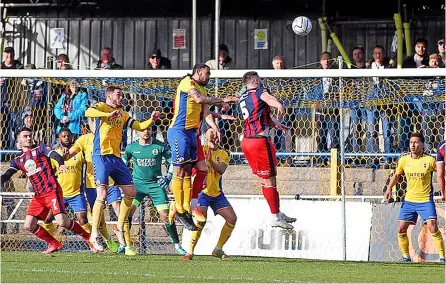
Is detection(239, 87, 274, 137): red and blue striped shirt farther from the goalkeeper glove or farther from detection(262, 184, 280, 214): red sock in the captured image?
the goalkeeper glove

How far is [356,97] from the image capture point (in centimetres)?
1761

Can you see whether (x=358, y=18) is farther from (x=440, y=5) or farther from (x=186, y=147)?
(x=186, y=147)

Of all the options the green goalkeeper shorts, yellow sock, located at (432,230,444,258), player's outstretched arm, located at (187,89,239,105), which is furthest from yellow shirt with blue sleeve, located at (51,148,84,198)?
yellow sock, located at (432,230,444,258)

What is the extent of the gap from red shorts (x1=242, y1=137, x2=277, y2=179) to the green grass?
1220 millimetres

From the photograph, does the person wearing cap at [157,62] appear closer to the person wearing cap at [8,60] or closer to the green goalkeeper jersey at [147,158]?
the person wearing cap at [8,60]

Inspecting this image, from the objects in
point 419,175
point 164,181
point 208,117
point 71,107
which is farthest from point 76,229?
point 419,175

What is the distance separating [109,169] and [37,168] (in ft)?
3.42

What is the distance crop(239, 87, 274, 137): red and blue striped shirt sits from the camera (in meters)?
13.7

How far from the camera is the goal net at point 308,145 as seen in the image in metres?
17.1

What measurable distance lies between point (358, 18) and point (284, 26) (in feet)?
5.09

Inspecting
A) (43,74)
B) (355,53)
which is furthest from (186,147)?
(355,53)

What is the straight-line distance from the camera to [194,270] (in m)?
12.6

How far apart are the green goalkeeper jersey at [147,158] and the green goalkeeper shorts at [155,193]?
4.2 inches

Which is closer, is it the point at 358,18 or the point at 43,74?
the point at 43,74
